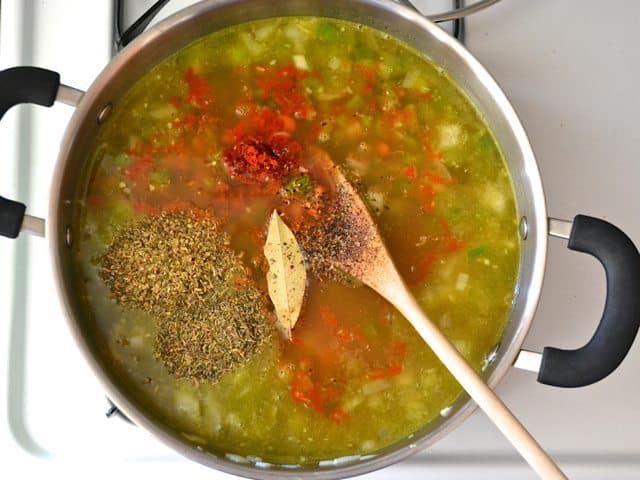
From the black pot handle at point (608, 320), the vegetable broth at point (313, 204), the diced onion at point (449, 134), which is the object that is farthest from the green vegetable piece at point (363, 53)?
the black pot handle at point (608, 320)

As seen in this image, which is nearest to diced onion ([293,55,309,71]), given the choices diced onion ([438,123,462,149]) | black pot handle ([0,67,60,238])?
diced onion ([438,123,462,149])

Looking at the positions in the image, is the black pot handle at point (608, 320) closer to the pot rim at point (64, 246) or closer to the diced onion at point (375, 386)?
the pot rim at point (64, 246)

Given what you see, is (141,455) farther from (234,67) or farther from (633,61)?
(633,61)

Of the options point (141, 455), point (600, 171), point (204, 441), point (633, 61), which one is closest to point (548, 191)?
point (600, 171)

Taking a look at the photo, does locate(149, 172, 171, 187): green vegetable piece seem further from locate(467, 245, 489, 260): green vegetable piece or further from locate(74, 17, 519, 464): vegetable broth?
locate(467, 245, 489, 260): green vegetable piece

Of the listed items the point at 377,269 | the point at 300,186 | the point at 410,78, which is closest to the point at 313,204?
the point at 300,186
